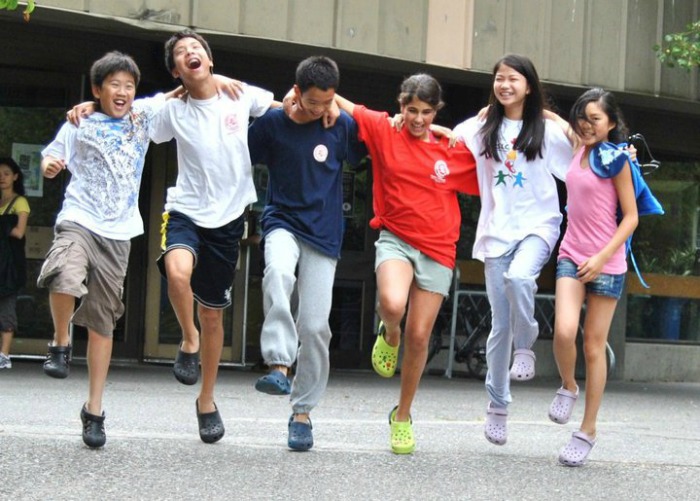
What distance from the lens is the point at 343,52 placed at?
38.4 ft

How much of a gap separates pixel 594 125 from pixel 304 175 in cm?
147

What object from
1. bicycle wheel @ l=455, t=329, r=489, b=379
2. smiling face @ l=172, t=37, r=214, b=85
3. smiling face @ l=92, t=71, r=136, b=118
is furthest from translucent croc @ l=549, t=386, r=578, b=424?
bicycle wheel @ l=455, t=329, r=489, b=379

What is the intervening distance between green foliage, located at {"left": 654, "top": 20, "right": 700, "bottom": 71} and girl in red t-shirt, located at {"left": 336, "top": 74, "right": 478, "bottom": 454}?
6304mm

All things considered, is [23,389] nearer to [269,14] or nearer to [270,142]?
[269,14]

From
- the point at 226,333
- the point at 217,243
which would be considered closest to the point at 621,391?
the point at 226,333

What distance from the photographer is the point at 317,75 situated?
6.21 m

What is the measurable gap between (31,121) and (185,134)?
7403 millimetres

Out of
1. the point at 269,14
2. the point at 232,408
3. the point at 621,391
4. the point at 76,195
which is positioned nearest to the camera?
the point at 76,195

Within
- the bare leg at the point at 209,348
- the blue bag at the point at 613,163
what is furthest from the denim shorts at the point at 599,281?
the bare leg at the point at 209,348

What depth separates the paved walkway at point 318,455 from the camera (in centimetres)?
550

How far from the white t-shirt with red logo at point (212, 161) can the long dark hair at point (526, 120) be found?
124cm

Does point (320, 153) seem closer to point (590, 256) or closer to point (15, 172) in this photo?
point (590, 256)

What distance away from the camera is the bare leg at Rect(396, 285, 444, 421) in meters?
6.66

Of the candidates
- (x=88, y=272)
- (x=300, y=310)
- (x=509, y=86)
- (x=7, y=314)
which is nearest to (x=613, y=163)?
(x=509, y=86)
